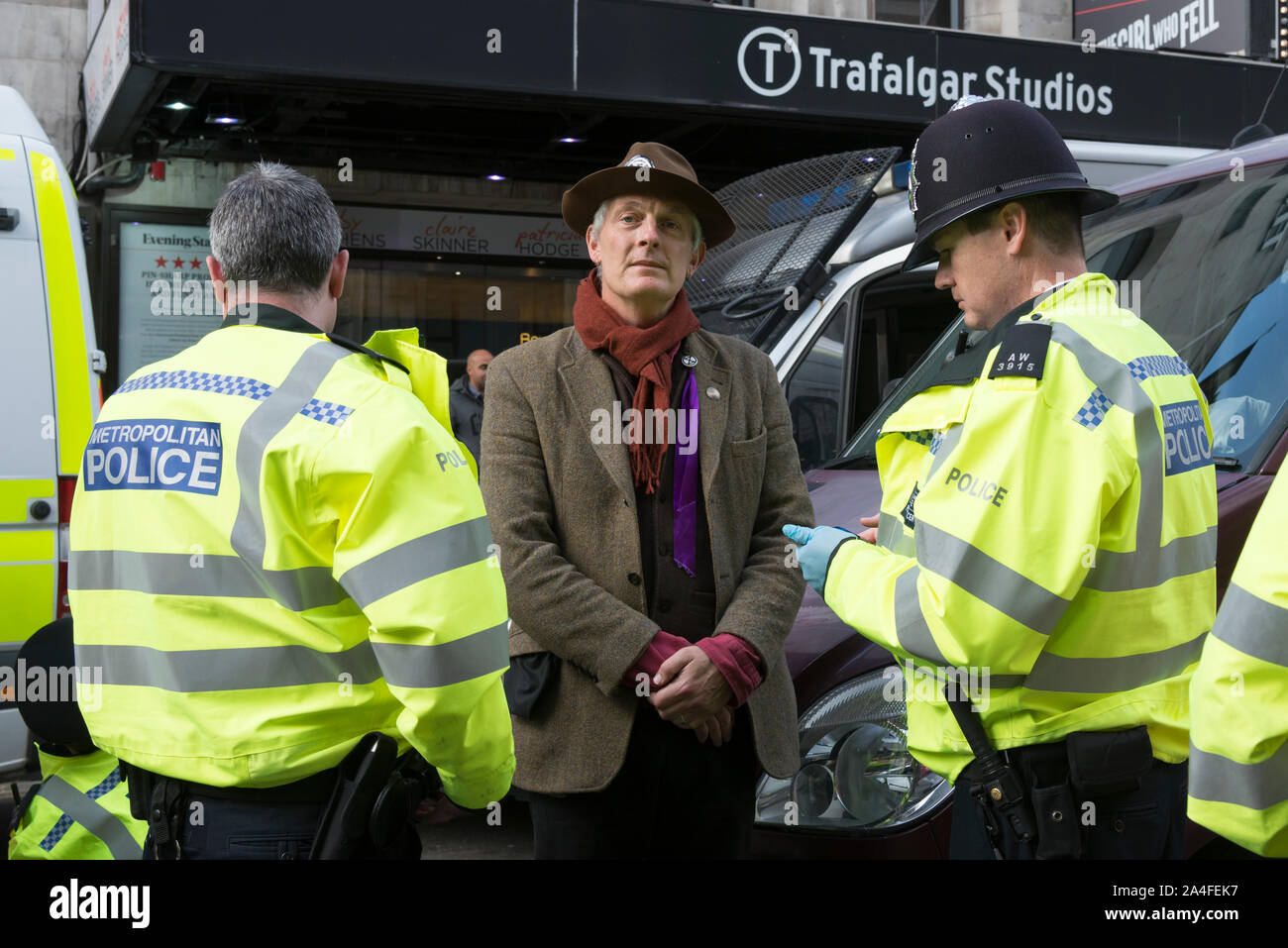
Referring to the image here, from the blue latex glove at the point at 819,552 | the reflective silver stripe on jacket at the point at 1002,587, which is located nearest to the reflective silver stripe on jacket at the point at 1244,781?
the reflective silver stripe on jacket at the point at 1002,587

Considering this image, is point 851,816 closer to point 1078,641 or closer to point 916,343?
point 1078,641

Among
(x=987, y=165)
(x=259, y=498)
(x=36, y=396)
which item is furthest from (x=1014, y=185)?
(x=36, y=396)

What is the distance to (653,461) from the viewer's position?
109 inches

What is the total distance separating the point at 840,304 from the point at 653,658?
2.34 metres

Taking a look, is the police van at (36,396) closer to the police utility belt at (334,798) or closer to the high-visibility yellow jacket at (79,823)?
the high-visibility yellow jacket at (79,823)

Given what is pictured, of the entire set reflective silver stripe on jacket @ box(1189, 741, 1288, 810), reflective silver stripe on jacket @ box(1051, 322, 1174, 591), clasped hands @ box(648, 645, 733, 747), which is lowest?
clasped hands @ box(648, 645, 733, 747)

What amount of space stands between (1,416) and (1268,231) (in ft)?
13.1

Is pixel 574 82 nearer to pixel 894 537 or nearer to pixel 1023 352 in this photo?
pixel 894 537

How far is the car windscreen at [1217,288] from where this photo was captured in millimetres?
3086

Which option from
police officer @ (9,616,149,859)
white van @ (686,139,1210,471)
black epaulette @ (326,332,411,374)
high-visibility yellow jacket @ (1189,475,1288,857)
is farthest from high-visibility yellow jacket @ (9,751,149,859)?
white van @ (686,139,1210,471)

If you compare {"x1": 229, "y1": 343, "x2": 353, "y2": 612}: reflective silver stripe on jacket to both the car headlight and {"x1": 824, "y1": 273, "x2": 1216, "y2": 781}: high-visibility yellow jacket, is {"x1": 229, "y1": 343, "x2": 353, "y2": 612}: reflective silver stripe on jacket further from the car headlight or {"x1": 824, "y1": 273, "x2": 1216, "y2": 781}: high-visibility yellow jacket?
the car headlight

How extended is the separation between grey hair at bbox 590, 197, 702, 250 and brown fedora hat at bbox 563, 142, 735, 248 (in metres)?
0.01

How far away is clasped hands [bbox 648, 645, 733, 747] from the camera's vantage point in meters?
2.57
